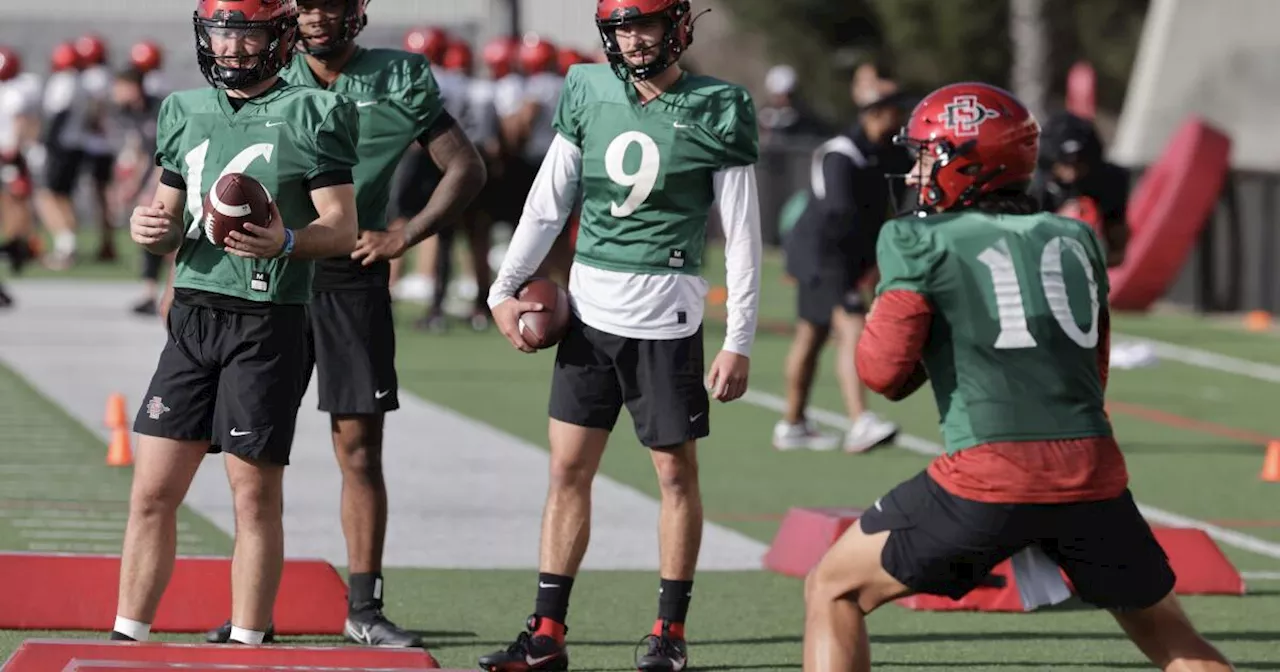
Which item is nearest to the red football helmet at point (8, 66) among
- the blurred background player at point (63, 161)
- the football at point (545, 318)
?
the blurred background player at point (63, 161)

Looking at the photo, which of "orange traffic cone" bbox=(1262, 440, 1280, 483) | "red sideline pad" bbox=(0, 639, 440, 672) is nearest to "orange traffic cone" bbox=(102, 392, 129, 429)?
"orange traffic cone" bbox=(1262, 440, 1280, 483)

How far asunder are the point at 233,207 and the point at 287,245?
0.23m

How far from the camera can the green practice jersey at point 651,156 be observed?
716 cm

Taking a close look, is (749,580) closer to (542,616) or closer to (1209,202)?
(542,616)

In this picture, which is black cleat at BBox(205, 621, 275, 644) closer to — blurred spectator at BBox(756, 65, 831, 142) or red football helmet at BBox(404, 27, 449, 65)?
red football helmet at BBox(404, 27, 449, 65)

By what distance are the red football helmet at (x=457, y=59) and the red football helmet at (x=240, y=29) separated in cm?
1390

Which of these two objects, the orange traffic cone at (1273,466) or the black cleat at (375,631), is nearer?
the black cleat at (375,631)

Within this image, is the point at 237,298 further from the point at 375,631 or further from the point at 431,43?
the point at 431,43

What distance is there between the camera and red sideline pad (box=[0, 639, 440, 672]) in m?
5.83

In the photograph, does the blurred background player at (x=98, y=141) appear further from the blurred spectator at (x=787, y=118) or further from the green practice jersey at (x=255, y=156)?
the green practice jersey at (x=255, y=156)

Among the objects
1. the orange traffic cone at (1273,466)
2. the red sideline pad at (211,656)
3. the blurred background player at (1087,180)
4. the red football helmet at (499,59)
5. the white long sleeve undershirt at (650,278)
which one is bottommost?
the orange traffic cone at (1273,466)

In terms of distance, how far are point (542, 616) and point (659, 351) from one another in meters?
0.83

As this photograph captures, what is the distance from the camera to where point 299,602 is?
7574 mm

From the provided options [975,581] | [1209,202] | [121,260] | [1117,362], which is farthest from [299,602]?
[121,260]
